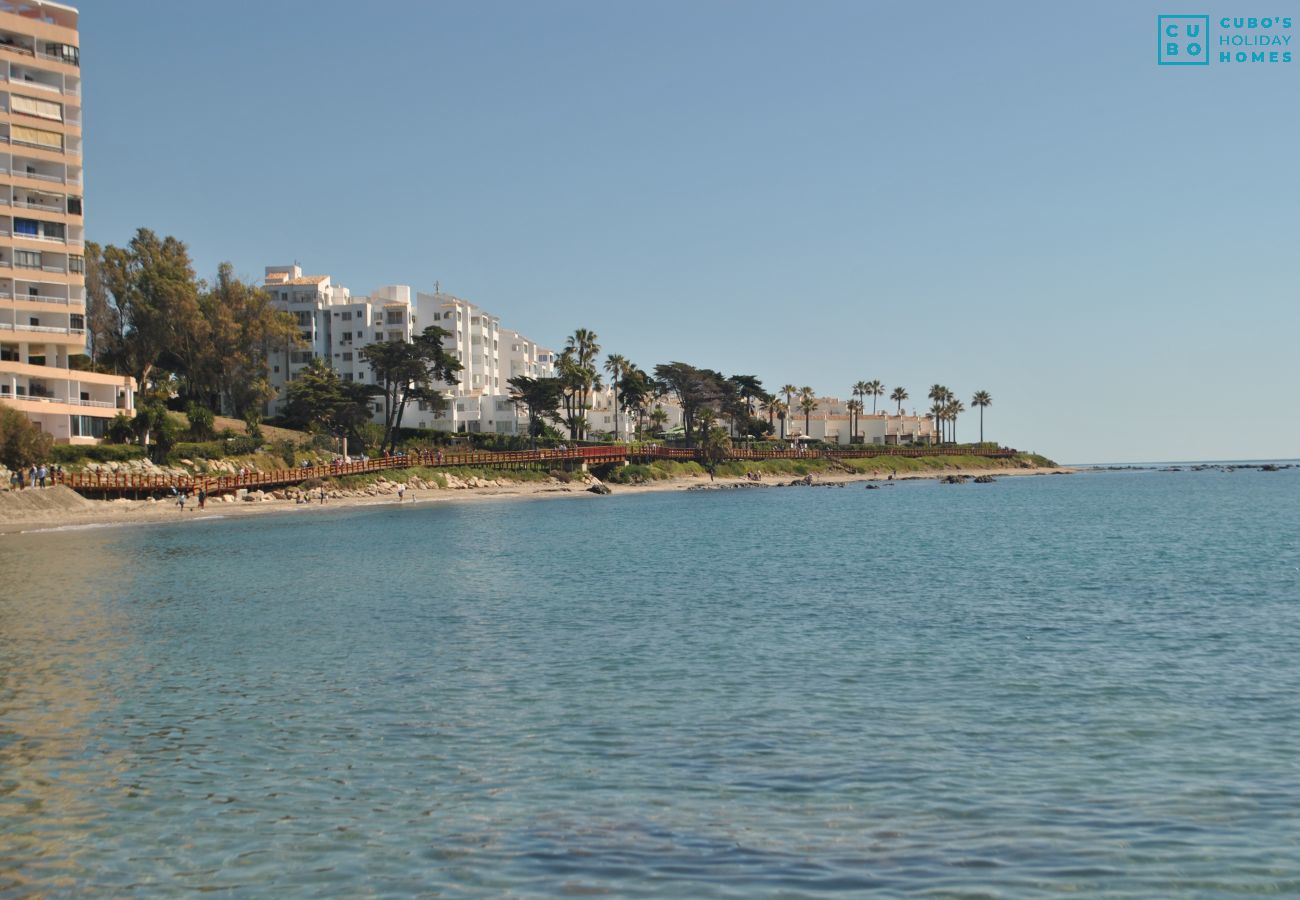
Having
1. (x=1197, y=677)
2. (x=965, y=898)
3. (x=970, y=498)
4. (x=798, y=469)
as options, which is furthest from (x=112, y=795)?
(x=798, y=469)

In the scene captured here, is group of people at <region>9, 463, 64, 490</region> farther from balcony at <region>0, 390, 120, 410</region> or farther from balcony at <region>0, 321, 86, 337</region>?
balcony at <region>0, 321, 86, 337</region>

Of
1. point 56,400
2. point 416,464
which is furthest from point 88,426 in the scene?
point 416,464

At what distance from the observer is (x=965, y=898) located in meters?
9.54

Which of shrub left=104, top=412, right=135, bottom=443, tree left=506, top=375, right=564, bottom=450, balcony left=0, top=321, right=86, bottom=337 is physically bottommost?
shrub left=104, top=412, right=135, bottom=443

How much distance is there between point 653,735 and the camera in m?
15.3

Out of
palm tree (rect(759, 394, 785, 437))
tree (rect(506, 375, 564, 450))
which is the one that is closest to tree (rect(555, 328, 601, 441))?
tree (rect(506, 375, 564, 450))

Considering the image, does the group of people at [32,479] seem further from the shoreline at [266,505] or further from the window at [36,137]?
the window at [36,137]

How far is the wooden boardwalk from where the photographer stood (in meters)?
71.1

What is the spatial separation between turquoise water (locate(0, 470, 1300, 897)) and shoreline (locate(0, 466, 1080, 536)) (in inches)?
1149

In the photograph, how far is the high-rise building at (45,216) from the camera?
80.4 metres

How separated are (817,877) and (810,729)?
553 centimetres

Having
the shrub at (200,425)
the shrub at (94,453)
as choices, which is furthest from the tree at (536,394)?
Result: the shrub at (94,453)

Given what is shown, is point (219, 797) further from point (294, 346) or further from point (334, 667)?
point (294, 346)

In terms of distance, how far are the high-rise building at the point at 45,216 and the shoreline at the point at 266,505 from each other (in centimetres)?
1314
